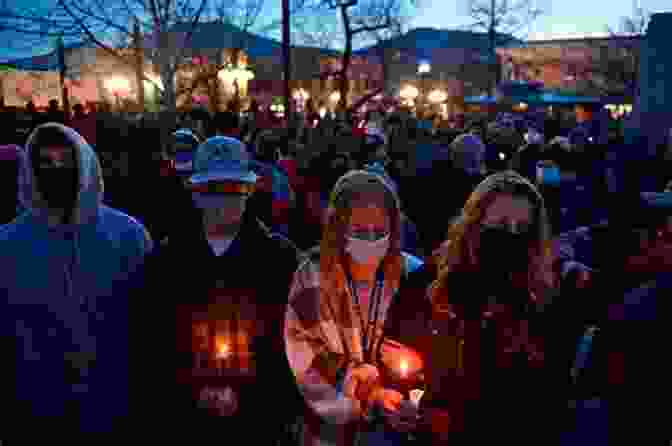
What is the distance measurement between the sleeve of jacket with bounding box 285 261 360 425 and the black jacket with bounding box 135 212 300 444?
0.51 feet

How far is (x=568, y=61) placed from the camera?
49656 mm

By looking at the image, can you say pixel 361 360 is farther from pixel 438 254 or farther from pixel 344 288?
pixel 438 254

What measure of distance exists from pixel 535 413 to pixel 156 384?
1.83m

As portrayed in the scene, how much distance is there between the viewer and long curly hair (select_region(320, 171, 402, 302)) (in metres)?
2.67

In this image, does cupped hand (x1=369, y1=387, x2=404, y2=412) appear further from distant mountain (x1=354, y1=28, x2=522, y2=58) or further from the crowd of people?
distant mountain (x1=354, y1=28, x2=522, y2=58)

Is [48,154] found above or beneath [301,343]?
above

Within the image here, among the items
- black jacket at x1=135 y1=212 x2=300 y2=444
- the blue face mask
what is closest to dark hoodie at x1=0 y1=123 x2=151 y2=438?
black jacket at x1=135 y1=212 x2=300 y2=444

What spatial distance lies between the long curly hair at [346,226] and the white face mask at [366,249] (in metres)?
0.04

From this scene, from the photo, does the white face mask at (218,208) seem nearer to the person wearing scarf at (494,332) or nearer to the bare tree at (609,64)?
the person wearing scarf at (494,332)

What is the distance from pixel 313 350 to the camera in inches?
102

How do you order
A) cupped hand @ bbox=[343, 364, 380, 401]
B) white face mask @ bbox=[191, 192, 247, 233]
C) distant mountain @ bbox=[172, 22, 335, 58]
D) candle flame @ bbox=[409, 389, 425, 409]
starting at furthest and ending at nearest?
distant mountain @ bbox=[172, 22, 335, 58]
white face mask @ bbox=[191, 192, 247, 233]
cupped hand @ bbox=[343, 364, 380, 401]
candle flame @ bbox=[409, 389, 425, 409]

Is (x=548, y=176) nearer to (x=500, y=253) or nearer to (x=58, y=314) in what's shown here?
(x=500, y=253)

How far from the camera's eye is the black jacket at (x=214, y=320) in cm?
262

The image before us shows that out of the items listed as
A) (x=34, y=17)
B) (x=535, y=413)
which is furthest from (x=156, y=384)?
(x=34, y=17)
